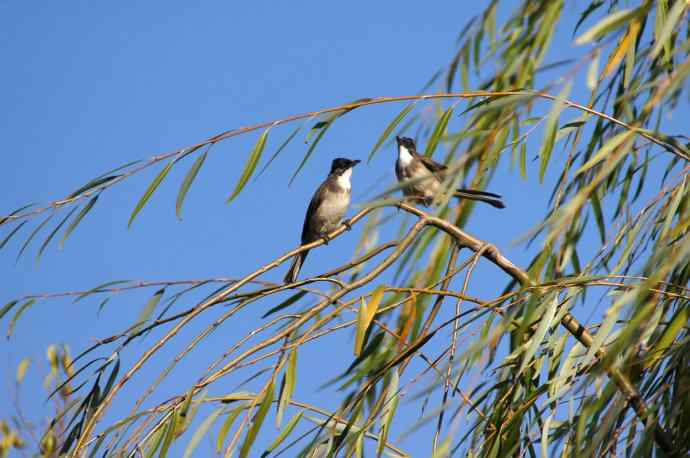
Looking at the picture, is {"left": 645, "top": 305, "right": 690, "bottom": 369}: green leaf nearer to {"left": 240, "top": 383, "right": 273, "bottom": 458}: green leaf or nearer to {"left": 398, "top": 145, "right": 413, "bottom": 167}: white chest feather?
{"left": 240, "top": 383, "right": 273, "bottom": 458}: green leaf

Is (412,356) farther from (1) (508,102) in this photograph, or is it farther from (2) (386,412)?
(1) (508,102)

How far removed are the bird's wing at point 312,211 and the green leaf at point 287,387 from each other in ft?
15.2

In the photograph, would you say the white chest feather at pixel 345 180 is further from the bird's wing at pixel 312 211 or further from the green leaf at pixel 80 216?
the green leaf at pixel 80 216

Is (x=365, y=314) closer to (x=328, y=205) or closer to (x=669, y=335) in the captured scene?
(x=669, y=335)

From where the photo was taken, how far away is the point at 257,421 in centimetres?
245

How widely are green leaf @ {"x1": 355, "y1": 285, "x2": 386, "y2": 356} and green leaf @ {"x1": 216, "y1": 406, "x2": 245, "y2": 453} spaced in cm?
37

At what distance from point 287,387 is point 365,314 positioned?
30 cm

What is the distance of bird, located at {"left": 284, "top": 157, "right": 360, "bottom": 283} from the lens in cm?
715

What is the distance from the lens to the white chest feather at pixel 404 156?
23.8 ft

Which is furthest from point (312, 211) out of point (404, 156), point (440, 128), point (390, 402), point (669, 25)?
point (669, 25)

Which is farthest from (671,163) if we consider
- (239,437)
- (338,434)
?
(239,437)

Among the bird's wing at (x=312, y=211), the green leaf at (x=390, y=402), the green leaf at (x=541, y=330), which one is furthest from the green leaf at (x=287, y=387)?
the bird's wing at (x=312, y=211)

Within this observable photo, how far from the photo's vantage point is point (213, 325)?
254 cm

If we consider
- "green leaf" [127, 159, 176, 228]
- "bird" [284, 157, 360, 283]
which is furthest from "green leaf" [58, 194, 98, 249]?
"bird" [284, 157, 360, 283]
